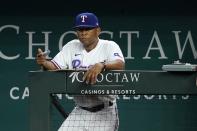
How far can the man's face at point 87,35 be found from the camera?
15.3 ft

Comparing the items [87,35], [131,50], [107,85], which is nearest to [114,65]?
[87,35]

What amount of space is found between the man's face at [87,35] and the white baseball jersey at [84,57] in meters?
0.12

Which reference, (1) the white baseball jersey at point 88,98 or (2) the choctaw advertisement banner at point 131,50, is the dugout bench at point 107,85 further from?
(2) the choctaw advertisement banner at point 131,50

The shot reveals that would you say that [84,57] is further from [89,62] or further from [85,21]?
[85,21]

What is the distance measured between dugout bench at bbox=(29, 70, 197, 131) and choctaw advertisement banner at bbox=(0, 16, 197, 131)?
3.28 metres

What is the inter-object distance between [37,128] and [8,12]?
360 cm

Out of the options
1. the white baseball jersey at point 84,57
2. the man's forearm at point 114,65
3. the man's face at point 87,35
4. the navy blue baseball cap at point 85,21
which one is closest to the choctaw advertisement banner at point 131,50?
the white baseball jersey at point 84,57

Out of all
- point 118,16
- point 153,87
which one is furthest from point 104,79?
point 118,16

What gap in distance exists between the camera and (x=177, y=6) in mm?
7102

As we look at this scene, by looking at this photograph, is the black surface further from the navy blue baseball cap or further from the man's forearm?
the man's forearm

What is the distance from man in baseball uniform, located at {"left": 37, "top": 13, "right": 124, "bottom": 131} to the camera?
4.68 m

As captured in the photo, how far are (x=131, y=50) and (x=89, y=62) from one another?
2347 mm

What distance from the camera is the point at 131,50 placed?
282 inches

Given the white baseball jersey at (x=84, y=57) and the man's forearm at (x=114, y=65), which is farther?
the white baseball jersey at (x=84, y=57)
